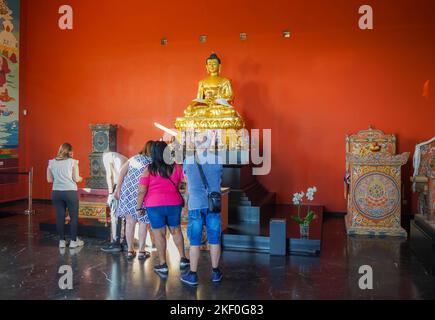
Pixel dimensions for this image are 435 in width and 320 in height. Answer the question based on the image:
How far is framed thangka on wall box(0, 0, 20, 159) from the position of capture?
7426mm

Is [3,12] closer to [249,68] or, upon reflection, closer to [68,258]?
[249,68]

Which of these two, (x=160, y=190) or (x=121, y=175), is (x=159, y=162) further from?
(x=121, y=175)

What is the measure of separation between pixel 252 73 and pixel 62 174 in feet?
12.5

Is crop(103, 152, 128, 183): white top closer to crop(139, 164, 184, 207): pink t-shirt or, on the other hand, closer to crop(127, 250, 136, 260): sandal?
crop(127, 250, 136, 260): sandal

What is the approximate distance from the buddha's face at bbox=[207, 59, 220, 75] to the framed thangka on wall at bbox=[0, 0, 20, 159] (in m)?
3.55

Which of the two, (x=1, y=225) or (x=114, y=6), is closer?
(x=1, y=225)

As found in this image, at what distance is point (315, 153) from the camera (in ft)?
22.7

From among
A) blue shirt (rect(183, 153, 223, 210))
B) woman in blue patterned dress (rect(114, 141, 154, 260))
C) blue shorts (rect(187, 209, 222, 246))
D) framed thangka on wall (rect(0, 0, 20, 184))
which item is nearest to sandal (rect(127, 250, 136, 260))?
woman in blue patterned dress (rect(114, 141, 154, 260))

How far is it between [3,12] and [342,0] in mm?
5644

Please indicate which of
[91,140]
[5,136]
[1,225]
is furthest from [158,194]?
[5,136]

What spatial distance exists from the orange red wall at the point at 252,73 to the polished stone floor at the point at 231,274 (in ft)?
7.39

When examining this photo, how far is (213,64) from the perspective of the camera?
22.8ft

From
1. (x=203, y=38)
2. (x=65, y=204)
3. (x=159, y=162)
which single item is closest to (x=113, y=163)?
(x=65, y=204)

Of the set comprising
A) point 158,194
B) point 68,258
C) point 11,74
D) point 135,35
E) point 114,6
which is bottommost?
point 68,258
